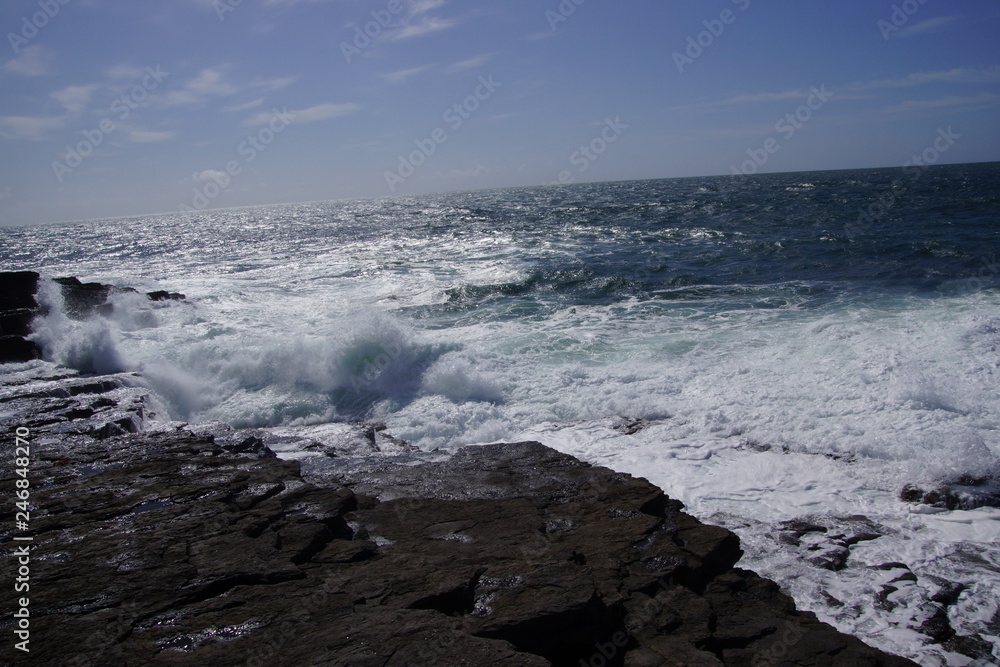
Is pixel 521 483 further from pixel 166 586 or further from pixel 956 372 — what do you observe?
pixel 956 372

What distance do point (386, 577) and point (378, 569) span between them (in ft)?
0.52

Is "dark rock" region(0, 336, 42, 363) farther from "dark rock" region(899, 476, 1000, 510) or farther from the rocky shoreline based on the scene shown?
"dark rock" region(899, 476, 1000, 510)

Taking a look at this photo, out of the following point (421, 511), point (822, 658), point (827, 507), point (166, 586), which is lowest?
point (827, 507)

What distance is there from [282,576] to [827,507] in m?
5.38

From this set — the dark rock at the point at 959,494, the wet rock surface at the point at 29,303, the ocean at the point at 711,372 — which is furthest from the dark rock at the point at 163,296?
the dark rock at the point at 959,494

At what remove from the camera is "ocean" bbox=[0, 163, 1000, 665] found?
5.52 m

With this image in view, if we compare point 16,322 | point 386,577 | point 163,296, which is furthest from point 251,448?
point 163,296

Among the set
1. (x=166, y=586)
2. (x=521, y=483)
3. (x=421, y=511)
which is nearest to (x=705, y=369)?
(x=521, y=483)

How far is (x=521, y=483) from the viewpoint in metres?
5.89

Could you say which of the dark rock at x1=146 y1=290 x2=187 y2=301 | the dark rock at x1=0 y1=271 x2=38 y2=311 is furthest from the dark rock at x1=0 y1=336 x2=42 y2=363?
the dark rock at x1=146 y1=290 x2=187 y2=301

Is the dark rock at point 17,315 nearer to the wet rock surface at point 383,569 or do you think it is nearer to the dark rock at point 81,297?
the dark rock at point 81,297

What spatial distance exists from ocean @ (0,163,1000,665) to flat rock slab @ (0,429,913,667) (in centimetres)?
128

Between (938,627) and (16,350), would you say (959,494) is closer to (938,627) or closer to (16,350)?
(938,627)

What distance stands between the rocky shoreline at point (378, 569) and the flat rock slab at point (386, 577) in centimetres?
1
